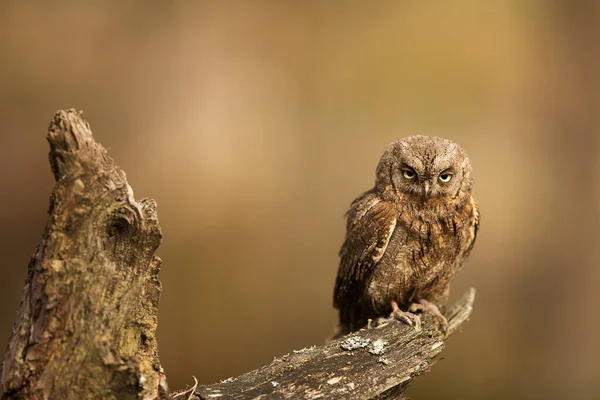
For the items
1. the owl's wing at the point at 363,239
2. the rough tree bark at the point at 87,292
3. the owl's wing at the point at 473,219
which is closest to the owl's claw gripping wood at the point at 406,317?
the owl's wing at the point at 363,239

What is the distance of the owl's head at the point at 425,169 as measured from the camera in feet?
6.35

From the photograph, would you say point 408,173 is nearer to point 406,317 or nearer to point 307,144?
point 406,317

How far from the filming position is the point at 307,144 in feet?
10.5

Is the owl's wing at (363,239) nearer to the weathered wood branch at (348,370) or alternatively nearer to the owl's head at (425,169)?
the owl's head at (425,169)

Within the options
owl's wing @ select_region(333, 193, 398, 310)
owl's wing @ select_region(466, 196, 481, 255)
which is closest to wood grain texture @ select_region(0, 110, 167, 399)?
owl's wing @ select_region(333, 193, 398, 310)

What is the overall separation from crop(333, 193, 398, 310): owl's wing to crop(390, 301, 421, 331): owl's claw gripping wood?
0.61ft

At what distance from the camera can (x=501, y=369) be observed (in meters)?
3.44

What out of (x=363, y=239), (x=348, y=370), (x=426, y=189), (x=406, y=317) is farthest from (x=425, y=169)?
(x=348, y=370)

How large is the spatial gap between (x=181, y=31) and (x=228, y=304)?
1.63 m

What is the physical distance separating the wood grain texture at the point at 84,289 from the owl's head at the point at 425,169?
1002mm

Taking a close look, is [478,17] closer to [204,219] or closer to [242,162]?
[242,162]

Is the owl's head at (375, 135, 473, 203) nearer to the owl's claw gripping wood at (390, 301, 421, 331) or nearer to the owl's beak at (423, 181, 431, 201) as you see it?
the owl's beak at (423, 181, 431, 201)

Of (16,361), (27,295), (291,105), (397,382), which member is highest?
Answer: (291,105)

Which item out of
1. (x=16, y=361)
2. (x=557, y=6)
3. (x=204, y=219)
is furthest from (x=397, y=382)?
(x=557, y=6)
